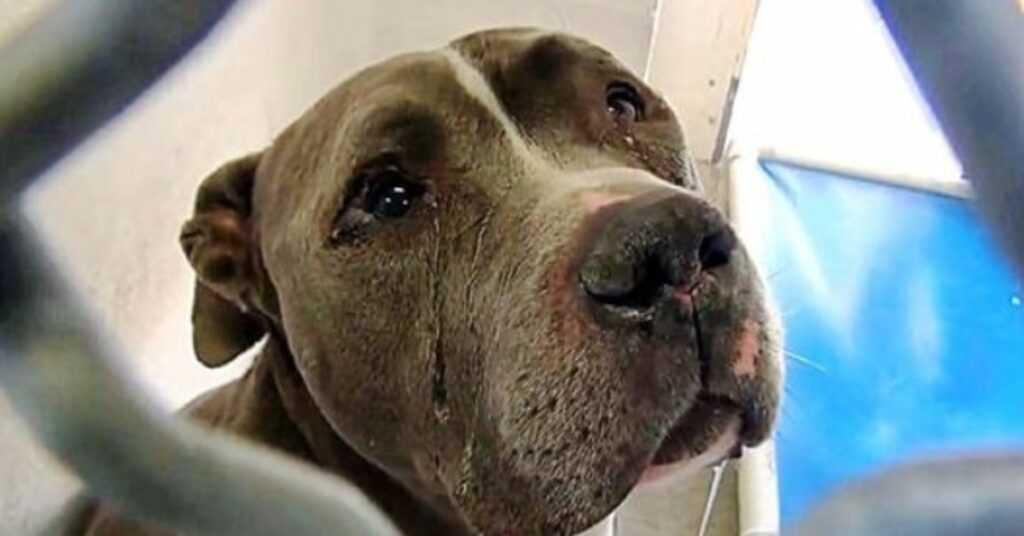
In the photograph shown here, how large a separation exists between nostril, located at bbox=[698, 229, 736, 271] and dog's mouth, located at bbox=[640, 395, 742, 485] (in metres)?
0.09

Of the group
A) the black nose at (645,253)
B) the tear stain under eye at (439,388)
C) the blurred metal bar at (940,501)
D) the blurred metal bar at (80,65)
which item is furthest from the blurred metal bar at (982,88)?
the tear stain under eye at (439,388)

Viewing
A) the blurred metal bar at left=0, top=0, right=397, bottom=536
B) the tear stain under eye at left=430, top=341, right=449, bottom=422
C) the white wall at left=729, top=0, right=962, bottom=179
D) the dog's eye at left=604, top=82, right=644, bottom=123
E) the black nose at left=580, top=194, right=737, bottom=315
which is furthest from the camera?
the white wall at left=729, top=0, right=962, bottom=179

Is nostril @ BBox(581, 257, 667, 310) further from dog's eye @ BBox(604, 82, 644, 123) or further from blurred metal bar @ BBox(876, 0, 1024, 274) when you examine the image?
blurred metal bar @ BBox(876, 0, 1024, 274)

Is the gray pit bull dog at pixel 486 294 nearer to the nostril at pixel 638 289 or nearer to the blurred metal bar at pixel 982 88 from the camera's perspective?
the nostril at pixel 638 289

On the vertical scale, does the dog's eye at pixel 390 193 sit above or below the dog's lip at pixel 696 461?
above

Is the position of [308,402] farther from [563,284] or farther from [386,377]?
[563,284]

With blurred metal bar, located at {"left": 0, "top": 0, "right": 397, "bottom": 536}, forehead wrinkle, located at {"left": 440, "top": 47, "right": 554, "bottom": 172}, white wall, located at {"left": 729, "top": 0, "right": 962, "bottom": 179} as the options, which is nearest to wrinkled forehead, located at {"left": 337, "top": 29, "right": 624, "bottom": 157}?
forehead wrinkle, located at {"left": 440, "top": 47, "right": 554, "bottom": 172}

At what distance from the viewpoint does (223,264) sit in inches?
56.7

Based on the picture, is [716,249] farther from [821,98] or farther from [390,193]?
[821,98]

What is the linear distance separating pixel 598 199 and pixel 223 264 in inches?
18.3

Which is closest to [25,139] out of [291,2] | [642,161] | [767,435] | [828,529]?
[828,529]

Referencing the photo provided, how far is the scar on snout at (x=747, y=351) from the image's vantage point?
3.52 ft

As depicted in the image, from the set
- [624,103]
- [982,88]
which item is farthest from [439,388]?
[982,88]

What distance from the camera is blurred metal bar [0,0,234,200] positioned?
1.18 ft
